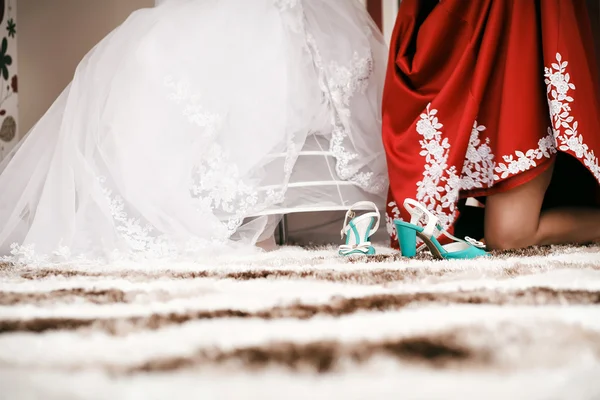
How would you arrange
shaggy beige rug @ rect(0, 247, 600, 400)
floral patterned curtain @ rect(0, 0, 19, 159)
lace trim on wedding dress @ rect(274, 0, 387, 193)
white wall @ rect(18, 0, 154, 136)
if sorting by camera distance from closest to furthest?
1. shaggy beige rug @ rect(0, 247, 600, 400)
2. lace trim on wedding dress @ rect(274, 0, 387, 193)
3. floral patterned curtain @ rect(0, 0, 19, 159)
4. white wall @ rect(18, 0, 154, 136)

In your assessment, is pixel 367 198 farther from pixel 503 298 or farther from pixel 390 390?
pixel 390 390

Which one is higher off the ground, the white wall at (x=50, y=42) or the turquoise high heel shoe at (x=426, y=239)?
the white wall at (x=50, y=42)

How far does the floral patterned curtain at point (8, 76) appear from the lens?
184 cm

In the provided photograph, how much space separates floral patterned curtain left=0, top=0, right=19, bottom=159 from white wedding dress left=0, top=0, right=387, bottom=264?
74 centimetres

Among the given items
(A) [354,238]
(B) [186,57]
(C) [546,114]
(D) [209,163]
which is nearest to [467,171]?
(C) [546,114]

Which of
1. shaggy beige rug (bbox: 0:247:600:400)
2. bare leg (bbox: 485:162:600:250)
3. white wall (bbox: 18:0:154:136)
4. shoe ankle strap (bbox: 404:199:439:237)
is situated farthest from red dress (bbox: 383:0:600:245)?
white wall (bbox: 18:0:154:136)

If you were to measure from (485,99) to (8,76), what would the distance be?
1.79 m

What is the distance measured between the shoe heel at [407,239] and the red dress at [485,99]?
173 mm

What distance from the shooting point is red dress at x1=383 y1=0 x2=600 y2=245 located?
40.9 inches

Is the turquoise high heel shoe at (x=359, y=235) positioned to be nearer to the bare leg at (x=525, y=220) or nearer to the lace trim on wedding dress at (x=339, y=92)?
the lace trim on wedding dress at (x=339, y=92)

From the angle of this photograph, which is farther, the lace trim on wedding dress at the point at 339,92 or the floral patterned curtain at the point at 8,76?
the floral patterned curtain at the point at 8,76

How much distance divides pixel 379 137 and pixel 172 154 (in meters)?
0.58

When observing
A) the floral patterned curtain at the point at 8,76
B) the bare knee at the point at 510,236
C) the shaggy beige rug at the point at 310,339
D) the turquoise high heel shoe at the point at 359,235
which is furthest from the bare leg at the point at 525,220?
the floral patterned curtain at the point at 8,76

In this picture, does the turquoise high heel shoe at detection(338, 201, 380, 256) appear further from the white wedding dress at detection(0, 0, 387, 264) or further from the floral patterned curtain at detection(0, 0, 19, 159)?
the floral patterned curtain at detection(0, 0, 19, 159)
